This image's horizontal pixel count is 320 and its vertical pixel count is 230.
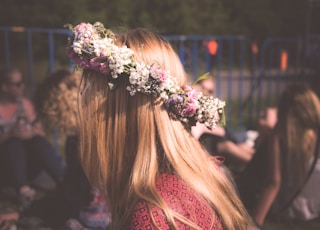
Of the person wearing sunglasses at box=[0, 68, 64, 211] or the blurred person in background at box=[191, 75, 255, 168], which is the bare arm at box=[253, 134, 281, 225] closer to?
the blurred person in background at box=[191, 75, 255, 168]

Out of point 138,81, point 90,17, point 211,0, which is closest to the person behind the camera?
point 138,81

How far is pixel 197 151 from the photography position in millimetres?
1444

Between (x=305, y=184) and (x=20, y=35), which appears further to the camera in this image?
(x=20, y=35)

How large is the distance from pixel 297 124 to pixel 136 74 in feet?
7.34

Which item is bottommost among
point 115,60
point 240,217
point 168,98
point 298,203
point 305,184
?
point 298,203

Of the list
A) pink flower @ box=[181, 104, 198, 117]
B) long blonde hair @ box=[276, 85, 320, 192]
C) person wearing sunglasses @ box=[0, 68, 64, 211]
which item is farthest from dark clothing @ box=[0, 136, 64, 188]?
pink flower @ box=[181, 104, 198, 117]

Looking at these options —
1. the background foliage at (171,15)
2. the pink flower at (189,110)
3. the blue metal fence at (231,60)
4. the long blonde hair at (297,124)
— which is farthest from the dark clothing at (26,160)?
the background foliage at (171,15)

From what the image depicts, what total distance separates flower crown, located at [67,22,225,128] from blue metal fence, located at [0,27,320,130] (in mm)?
2371

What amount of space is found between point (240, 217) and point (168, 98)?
0.49 meters

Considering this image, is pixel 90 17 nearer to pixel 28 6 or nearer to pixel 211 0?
pixel 28 6

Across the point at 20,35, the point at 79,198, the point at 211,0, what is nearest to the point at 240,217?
the point at 79,198

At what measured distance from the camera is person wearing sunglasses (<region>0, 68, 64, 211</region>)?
155 inches

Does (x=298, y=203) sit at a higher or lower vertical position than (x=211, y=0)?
lower

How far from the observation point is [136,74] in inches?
52.8
